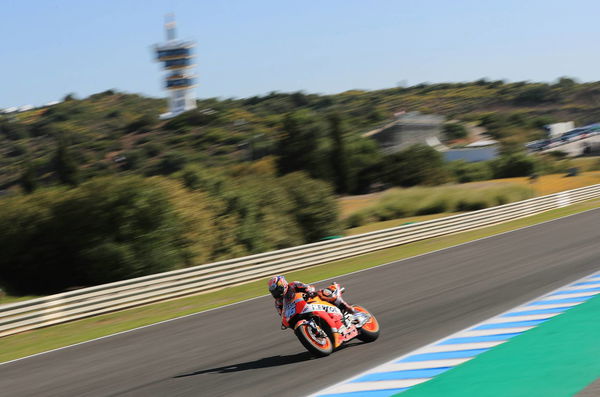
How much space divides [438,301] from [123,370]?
5746 mm

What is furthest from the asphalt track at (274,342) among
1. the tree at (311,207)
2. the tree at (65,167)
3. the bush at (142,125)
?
the bush at (142,125)

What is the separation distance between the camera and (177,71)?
5212 inches

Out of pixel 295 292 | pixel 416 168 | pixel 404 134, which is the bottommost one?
pixel 416 168

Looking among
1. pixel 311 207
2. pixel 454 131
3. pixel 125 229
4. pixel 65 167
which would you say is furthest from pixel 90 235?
pixel 454 131

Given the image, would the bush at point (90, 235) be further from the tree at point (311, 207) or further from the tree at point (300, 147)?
the tree at point (300, 147)

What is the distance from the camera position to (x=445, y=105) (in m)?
178

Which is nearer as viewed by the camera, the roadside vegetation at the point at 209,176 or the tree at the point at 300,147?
the roadside vegetation at the point at 209,176

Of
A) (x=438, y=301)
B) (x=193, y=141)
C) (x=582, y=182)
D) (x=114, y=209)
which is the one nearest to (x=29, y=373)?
(x=438, y=301)

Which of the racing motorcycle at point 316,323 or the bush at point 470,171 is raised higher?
the racing motorcycle at point 316,323

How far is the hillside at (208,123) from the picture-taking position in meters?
93.7

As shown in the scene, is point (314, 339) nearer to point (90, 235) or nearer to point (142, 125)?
point (90, 235)

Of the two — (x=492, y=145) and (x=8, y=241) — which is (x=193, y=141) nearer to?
(x=492, y=145)

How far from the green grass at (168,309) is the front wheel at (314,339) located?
5.45m

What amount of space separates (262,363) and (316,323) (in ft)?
2.88
